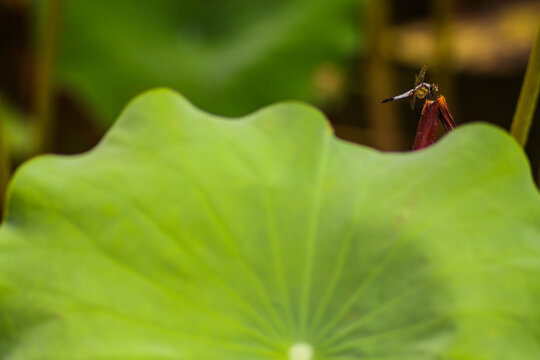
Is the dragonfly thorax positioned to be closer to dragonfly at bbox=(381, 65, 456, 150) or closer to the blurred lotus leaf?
dragonfly at bbox=(381, 65, 456, 150)

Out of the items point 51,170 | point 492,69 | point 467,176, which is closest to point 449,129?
point 467,176

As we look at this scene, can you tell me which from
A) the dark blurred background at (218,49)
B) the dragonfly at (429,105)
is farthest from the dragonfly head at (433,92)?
the dark blurred background at (218,49)

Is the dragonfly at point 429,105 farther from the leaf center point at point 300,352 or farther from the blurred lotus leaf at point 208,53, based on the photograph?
the blurred lotus leaf at point 208,53

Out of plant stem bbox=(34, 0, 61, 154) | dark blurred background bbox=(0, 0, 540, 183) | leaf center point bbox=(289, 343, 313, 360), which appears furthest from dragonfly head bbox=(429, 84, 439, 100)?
dark blurred background bbox=(0, 0, 540, 183)

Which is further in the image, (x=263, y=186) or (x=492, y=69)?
(x=492, y=69)

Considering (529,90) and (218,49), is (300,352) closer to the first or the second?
(529,90)

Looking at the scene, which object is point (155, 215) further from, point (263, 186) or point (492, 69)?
point (492, 69)

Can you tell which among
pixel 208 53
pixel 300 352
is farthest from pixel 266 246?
pixel 208 53
